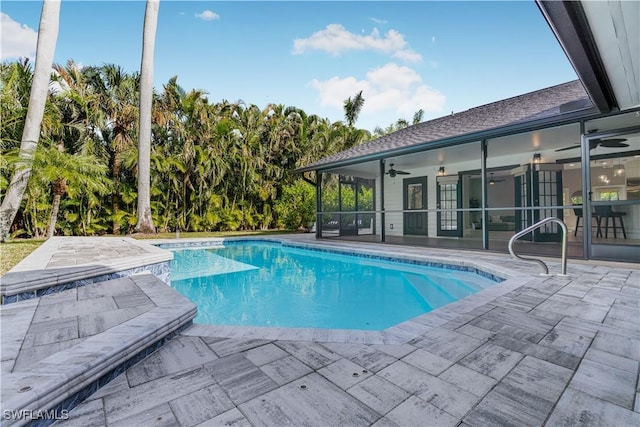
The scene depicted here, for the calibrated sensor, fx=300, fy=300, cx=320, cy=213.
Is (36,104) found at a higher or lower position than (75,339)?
higher

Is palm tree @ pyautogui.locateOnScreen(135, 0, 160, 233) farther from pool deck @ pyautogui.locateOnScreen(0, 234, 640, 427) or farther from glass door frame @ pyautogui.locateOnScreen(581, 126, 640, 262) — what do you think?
glass door frame @ pyautogui.locateOnScreen(581, 126, 640, 262)

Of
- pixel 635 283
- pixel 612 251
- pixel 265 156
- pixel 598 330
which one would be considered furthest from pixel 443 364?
pixel 265 156

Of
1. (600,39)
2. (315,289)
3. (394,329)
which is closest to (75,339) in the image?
(394,329)

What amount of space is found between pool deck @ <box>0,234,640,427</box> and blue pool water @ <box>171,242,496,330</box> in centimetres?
135

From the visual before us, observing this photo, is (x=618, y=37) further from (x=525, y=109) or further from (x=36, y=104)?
(x=36, y=104)

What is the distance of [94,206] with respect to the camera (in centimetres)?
1102

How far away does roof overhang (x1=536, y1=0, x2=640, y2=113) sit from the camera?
6.07 ft

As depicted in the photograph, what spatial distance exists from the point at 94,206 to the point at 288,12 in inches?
395

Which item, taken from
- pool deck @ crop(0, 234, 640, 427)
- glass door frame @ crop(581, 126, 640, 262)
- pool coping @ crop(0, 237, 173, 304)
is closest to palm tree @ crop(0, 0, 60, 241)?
pool coping @ crop(0, 237, 173, 304)

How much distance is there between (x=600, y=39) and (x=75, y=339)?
14.8 feet

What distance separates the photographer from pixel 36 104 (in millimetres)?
7883

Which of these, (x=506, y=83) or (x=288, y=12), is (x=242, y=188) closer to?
(x=288, y=12)

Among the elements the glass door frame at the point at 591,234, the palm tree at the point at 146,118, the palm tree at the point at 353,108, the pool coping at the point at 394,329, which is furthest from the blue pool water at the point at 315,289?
the palm tree at the point at 353,108

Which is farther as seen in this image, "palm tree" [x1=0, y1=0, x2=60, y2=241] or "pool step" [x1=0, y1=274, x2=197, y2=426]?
"palm tree" [x1=0, y1=0, x2=60, y2=241]
